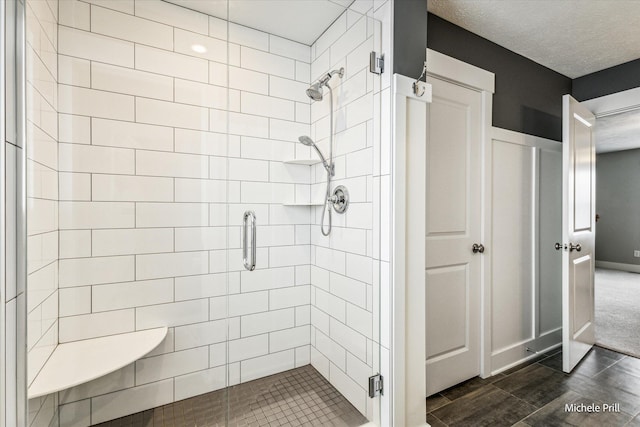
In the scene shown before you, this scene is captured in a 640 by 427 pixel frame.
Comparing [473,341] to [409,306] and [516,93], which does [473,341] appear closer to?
[409,306]

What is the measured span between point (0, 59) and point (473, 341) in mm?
2693

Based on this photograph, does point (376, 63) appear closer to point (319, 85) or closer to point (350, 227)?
point (319, 85)

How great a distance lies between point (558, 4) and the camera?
182 centimetres

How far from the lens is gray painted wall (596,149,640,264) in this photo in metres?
5.99

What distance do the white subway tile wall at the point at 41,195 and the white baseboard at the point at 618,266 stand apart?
27.9ft

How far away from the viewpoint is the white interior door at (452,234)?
1.96 meters

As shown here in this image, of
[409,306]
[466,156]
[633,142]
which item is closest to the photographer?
[409,306]

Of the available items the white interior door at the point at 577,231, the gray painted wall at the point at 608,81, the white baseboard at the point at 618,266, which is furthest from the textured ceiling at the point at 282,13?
the white baseboard at the point at 618,266

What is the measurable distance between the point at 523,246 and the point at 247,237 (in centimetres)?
219

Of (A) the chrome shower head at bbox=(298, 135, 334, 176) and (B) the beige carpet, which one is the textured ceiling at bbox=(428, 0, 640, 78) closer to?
(A) the chrome shower head at bbox=(298, 135, 334, 176)

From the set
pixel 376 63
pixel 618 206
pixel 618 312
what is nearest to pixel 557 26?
pixel 376 63

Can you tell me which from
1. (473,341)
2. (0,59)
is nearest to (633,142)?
(473,341)

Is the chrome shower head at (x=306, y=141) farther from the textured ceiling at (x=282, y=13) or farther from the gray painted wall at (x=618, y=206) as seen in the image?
the gray painted wall at (x=618, y=206)

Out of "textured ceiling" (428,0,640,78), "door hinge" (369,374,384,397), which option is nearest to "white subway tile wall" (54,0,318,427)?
"door hinge" (369,374,384,397)
